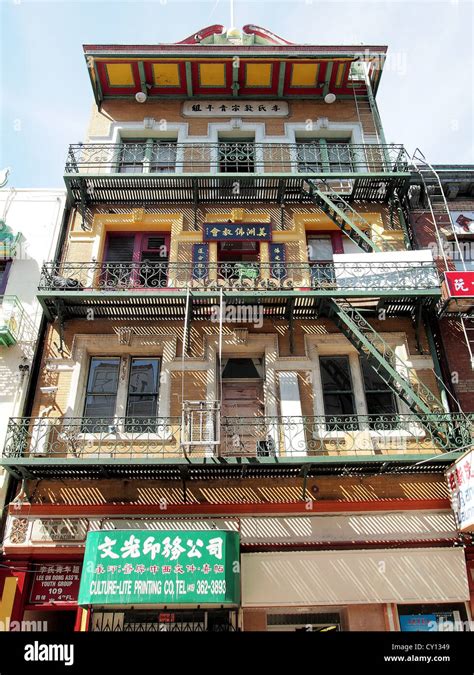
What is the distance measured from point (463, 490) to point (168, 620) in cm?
610

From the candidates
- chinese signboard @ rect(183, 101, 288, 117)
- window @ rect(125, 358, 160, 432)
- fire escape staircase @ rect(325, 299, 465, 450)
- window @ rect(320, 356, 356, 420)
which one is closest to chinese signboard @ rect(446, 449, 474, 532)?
fire escape staircase @ rect(325, 299, 465, 450)

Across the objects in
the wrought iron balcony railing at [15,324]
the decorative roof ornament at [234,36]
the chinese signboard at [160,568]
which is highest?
the decorative roof ornament at [234,36]

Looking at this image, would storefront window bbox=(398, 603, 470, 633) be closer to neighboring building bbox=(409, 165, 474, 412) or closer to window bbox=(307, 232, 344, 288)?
neighboring building bbox=(409, 165, 474, 412)

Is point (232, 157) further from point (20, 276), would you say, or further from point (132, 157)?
point (20, 276)

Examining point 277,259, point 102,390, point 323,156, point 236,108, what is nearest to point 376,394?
point 277,259

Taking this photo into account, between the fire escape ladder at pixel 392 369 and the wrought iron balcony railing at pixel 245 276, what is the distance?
2.16 feet

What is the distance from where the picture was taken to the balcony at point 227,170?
14320 mm

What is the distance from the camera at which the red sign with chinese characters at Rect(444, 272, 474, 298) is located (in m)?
12.3

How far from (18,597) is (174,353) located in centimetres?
585

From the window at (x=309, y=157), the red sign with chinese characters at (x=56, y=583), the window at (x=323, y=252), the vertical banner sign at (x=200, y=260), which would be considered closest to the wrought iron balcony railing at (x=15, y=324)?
the vertical banner sign at (x=200, y=260)

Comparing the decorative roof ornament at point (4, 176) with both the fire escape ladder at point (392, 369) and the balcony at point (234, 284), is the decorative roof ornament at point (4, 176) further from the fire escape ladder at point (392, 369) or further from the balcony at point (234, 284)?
the fire escape ladder at point (392, 369)

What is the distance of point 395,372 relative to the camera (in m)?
11.5

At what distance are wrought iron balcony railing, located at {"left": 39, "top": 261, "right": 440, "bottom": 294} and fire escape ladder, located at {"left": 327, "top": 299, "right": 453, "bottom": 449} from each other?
2.16 feet
